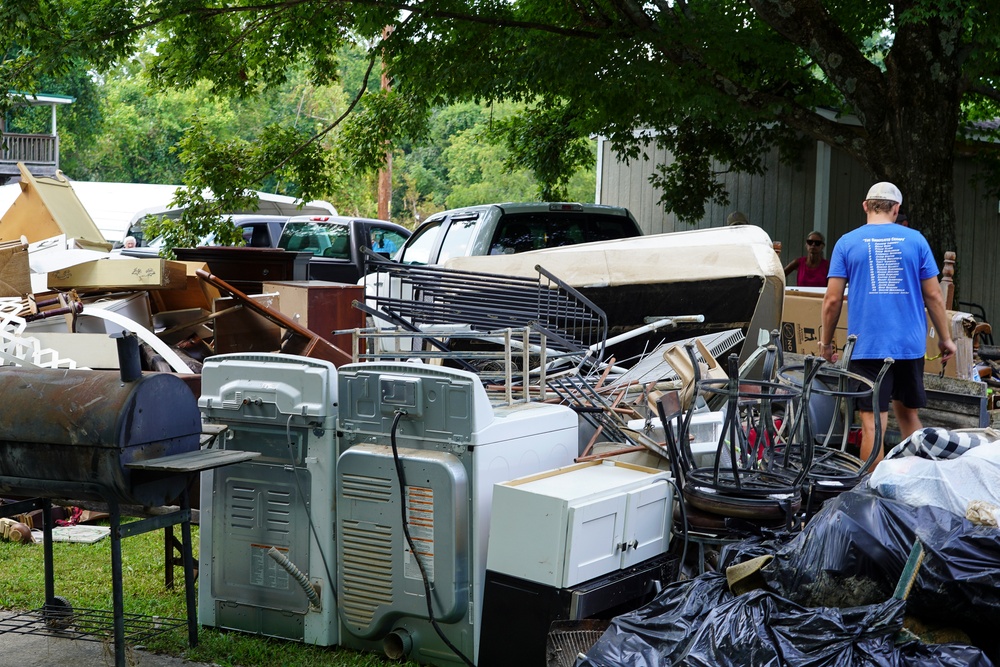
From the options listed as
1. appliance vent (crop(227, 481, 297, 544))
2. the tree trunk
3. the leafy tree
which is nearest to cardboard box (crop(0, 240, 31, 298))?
the leafy tree

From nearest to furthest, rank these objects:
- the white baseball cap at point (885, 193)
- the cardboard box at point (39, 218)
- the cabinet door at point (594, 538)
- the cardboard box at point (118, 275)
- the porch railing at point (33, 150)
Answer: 1. the cabinet door at point (594, 538)
2. the white baseball cap at point (885, 193)
3. the cardboard box at point (118, 275)
4. the cardboard box at point (39, 218)
5. the porch railing at point (33, 150)

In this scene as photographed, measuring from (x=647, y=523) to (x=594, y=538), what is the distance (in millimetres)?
361

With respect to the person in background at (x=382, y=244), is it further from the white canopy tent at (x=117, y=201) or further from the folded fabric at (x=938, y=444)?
the folded fabric at (x=938, y=444)

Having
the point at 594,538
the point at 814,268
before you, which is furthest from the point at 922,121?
the point at 594,538

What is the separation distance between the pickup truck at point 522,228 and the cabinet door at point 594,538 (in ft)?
17.3

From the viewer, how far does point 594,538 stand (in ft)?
12.8

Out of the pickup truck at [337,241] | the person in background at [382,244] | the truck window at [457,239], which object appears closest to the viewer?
the truck window at [457,239]

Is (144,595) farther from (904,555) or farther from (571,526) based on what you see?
(904,555)

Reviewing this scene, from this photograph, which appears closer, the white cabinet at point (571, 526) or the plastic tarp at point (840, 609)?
the plastic tarp at point (840, 609)

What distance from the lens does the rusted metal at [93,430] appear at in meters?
3.91

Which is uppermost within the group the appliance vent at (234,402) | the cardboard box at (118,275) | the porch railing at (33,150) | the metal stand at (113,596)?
the porch railing at (33,150)

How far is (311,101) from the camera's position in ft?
138

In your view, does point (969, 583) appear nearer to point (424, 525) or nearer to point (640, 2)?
point (424, 525)

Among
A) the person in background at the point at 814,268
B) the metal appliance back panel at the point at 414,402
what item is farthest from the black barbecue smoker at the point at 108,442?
the person in background at the point at 814,268
